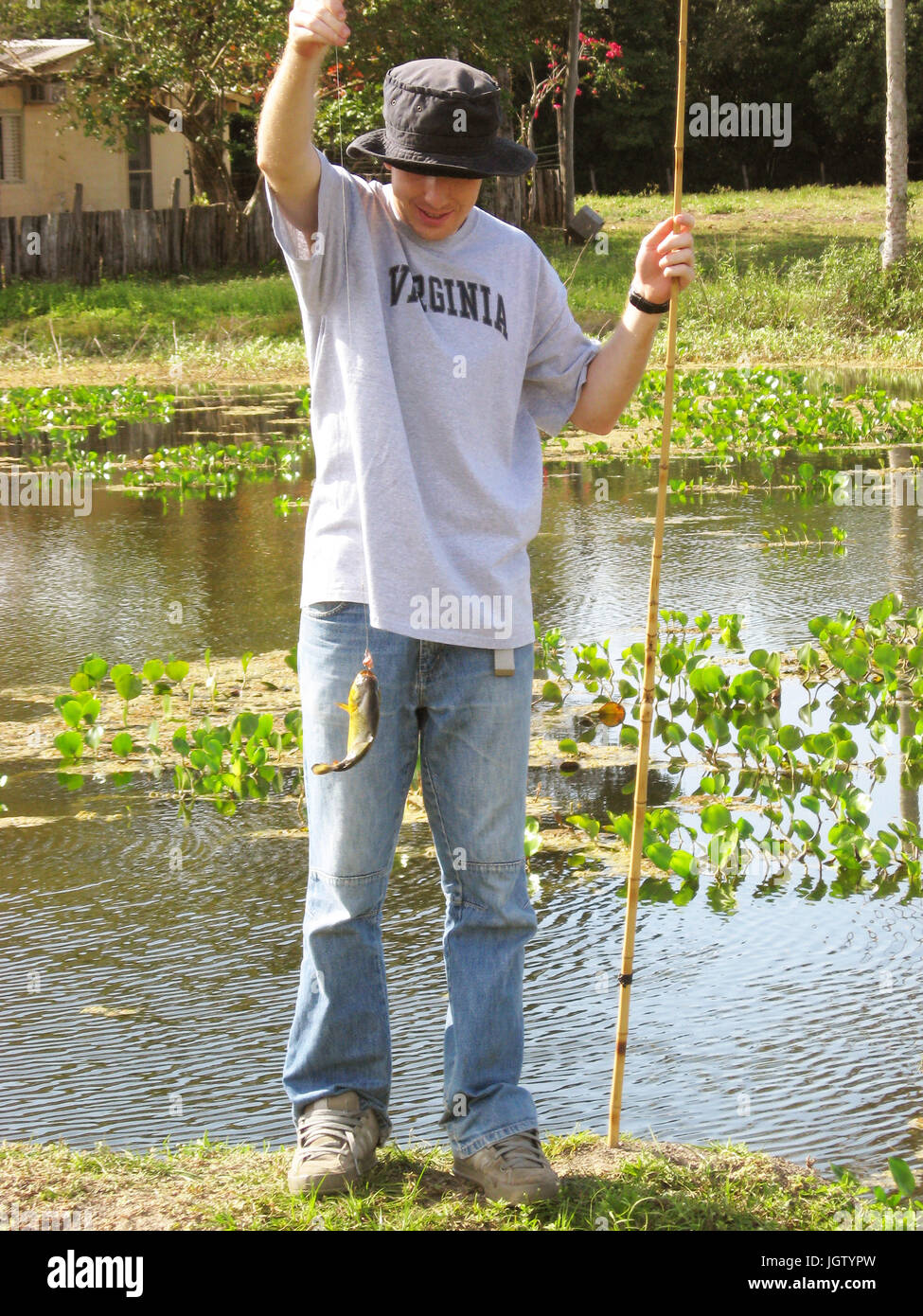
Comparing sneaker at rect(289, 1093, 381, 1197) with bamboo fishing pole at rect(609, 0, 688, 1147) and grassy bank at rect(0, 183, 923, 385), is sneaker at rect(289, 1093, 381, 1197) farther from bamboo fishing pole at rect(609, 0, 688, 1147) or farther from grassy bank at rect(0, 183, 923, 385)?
grassy bank at rect(0, 183, 923, 385)

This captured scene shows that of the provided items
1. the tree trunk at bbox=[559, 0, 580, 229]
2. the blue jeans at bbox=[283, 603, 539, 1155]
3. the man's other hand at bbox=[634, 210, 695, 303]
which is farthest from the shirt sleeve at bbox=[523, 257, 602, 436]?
the tree trunk at bbox=[559, 0, 580, 229]

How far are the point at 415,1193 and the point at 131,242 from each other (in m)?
25.1

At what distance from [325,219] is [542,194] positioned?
2931cm

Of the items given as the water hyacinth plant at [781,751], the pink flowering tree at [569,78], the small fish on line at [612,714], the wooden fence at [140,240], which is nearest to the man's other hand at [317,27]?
the water hyacinth plant at [781,751]

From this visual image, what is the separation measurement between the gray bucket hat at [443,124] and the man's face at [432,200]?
0.08 ft

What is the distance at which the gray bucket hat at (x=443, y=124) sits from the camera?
254 cm

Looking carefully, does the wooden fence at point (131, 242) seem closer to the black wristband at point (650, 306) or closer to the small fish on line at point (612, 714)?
the small fish on line at point (612, 714)

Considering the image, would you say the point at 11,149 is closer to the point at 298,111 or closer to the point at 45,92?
the point at 45,92

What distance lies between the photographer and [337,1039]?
8.89 ft

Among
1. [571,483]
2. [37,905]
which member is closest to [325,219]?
[37,905]

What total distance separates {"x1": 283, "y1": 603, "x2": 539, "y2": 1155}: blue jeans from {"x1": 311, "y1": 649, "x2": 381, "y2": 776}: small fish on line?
5cm

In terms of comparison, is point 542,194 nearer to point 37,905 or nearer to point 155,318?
point 155,318

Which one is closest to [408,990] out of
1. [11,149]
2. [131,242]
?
[131,242]

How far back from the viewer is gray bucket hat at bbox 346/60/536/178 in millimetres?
2539
